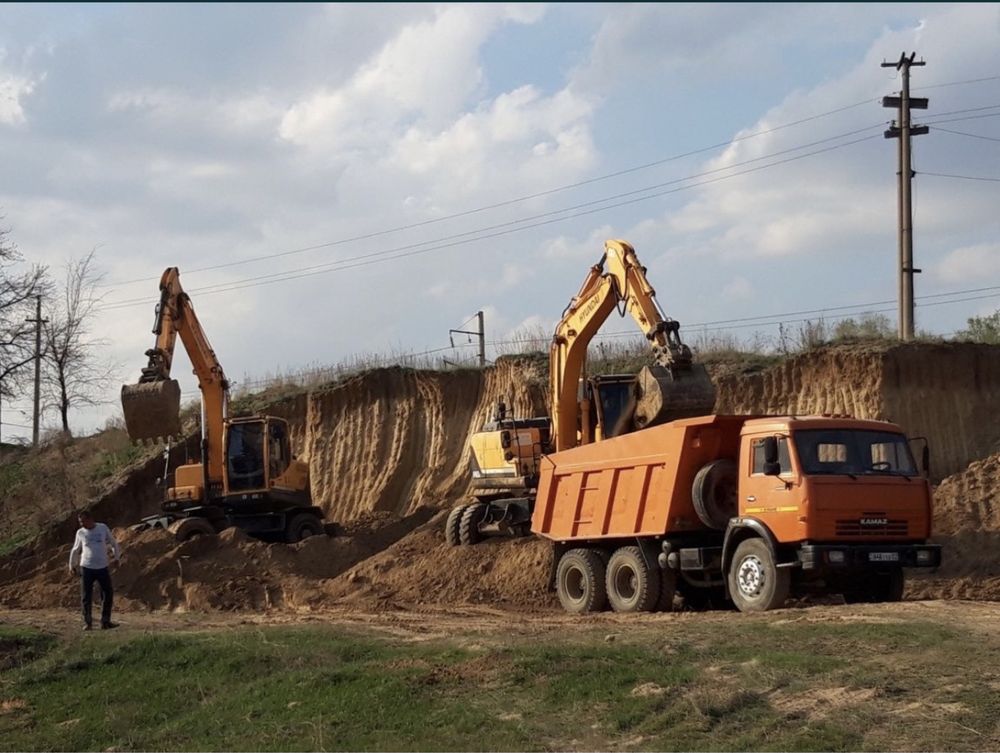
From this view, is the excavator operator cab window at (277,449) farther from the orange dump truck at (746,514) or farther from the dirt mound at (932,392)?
the dirt mound at (932,392)

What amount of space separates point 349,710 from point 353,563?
51.3 feet

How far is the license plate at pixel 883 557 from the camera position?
1734cm

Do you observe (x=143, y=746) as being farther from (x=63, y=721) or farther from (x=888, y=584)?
(x=888, y=584)

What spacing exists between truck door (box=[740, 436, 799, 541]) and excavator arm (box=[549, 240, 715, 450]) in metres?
3.12

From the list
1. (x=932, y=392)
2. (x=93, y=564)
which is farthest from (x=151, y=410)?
(x=932, y=392)

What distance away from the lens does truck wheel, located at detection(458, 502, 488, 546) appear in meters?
26.4

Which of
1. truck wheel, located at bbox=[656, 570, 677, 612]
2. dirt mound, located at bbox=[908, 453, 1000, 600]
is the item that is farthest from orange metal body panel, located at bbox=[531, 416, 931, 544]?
dirt mound, located at bbox=[908, 453, 1000, 600]

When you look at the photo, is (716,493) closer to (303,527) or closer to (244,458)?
(244,458)

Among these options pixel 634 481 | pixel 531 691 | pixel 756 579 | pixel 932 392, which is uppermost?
pixel 932 392

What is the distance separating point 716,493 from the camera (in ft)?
61.7

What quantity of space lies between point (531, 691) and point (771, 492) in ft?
20.4

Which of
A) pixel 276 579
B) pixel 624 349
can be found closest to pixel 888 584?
pixel 276 579

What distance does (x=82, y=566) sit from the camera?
19.3 meters

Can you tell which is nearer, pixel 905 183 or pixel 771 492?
pixel 771 492
